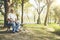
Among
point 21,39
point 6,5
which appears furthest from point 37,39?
point 6,5

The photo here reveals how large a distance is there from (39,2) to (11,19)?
28438mm

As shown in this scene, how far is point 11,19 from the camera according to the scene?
45.1 feet

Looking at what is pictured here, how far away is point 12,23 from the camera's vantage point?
13617 mm

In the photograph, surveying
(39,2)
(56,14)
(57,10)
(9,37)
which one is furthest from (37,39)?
(56,14)

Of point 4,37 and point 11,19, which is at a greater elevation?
point 11,19

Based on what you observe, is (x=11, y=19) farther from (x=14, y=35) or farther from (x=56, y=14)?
(x=56, y=14)

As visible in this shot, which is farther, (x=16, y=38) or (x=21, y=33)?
(x=21, y=33)

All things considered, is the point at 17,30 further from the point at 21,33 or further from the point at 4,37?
the point at 4,37

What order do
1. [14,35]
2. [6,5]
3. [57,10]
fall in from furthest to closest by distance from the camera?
1. [57,10]
2. [6,5]
3. [14,35]

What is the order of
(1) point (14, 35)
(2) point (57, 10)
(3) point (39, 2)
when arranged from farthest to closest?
(2) point (57, 10) → (3) point (39, 2) → (1) point (14, 35)

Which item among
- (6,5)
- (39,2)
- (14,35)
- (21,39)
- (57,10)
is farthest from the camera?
(57,10)

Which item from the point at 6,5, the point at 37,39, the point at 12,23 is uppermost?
the point at 6,5

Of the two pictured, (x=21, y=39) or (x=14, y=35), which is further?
(x=14, y=35)

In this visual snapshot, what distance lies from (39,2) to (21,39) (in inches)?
1172
